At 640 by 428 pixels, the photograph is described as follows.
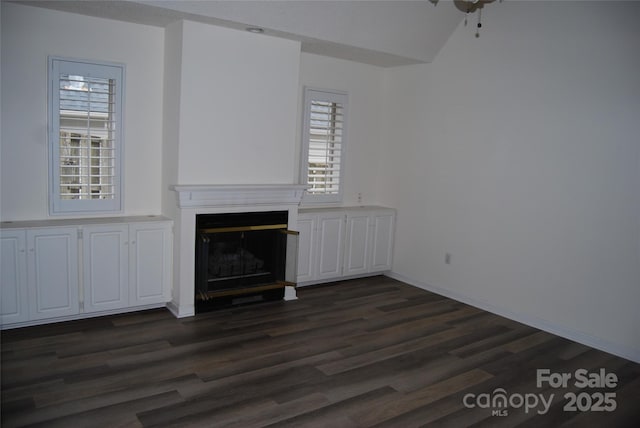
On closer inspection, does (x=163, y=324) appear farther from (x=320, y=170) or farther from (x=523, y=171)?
(x=523, y=171)

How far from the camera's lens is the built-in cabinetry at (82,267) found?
3971mm

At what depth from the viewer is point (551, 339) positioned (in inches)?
177

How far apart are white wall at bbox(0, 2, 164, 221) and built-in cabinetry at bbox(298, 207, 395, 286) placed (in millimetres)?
1885

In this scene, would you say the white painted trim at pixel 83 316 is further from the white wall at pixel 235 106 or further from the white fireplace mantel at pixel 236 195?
the white wall at pixel 235 106

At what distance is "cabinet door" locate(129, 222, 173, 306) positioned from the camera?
446 centimetres

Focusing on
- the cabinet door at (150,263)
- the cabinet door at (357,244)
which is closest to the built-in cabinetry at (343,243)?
the cabinet door at (357,244)

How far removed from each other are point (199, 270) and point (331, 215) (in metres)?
1.71

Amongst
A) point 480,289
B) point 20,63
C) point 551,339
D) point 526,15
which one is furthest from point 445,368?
point 20,63

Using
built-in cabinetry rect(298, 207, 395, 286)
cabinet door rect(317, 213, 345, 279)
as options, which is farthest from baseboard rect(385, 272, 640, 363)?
cabinet door rect(317, 213, 345, 279)

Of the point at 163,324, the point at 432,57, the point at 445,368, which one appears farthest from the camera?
the point at 432,57

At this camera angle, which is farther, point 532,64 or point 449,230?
point 449,230

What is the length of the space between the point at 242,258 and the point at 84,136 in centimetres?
178

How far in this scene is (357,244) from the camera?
19.6 feet

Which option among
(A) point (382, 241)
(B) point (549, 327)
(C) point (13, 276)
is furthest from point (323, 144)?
(C) point (13, 276)
